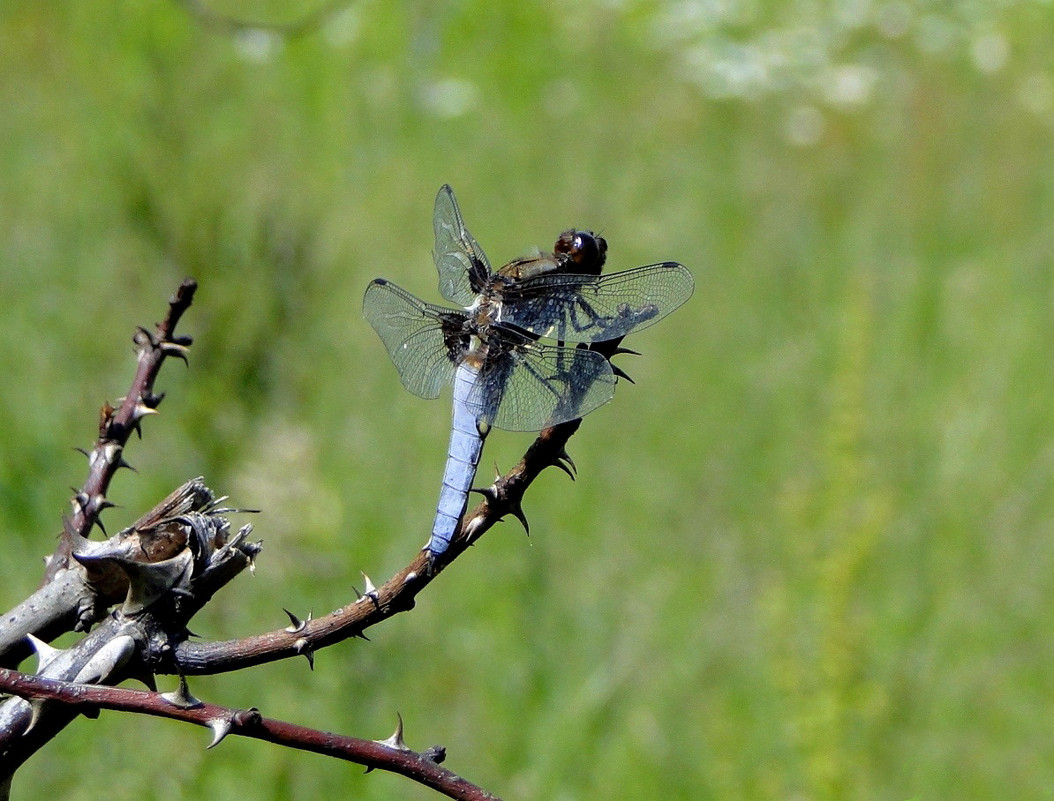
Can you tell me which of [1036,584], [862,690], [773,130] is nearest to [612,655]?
[862,690]

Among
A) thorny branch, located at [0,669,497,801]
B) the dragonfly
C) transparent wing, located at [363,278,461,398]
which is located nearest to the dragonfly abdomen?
the dragonfly

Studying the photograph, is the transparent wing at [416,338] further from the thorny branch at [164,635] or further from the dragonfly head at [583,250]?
the thorny branch at [164,635]

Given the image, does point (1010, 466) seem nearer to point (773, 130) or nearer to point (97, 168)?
point (773, 130)

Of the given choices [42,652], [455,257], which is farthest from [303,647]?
[455,257]

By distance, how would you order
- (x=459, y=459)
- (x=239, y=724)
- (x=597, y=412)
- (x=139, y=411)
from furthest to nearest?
(x=597, y=412)
(x=459, y=459)
(x=139, y=411)
(x=239, y=724)

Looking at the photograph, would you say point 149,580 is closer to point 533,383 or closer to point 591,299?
point 533,383

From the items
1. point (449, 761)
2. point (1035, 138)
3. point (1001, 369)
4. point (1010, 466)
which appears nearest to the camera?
point (449, 761)
